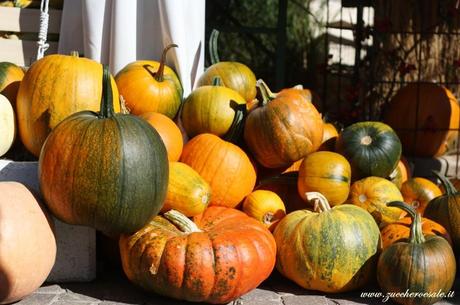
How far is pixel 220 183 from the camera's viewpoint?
4.10m

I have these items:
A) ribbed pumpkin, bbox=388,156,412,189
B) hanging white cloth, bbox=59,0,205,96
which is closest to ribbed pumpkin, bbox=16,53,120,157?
hanging white cloth, bbox=59,0,205,96

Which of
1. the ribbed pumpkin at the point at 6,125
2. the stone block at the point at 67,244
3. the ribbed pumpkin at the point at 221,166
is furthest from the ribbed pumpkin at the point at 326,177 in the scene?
the ribbed pumpkin at the point at 6,125

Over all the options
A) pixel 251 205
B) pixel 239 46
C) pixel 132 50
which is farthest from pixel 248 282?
pixel 239 46

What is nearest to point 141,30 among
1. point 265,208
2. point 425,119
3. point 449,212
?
point 265,208

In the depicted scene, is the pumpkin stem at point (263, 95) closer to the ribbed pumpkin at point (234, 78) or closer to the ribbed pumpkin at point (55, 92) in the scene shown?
the ribbed pumpkin at point (234, 78)

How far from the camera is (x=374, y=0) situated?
6387 millimetres

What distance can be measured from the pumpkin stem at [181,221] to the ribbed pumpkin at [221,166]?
438 mm

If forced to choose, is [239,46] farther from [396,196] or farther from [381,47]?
[396,196]

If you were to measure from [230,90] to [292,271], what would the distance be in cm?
126

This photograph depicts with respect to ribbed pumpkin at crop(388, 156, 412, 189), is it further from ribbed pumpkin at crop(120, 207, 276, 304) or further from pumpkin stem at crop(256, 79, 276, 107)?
ribbed pumpkin at crop(120, 207, 276, 304)

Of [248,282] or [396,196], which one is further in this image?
[396,196]

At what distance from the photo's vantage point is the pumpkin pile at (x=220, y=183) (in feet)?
11.3

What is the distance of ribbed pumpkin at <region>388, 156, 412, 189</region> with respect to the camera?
476 cm

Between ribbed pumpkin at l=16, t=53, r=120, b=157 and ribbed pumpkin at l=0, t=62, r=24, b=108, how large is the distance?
253mm
